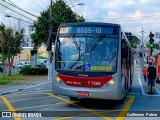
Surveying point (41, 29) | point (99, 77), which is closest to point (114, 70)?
point (99, 77)

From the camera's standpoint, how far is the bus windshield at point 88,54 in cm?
1260

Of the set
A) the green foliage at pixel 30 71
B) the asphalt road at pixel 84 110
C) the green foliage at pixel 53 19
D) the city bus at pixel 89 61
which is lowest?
the asphalt road at pixel 84 110

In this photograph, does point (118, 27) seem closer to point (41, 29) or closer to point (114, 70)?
point (114, 70)

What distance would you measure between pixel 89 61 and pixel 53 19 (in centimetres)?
3107

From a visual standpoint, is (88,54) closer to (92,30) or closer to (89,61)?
(89,61)

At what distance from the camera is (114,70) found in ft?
41.1

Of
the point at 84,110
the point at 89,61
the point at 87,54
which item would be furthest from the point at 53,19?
the point at 84,110

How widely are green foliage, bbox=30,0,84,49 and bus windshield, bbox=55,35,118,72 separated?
1180 inches

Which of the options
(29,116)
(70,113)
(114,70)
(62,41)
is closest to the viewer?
(29,116)

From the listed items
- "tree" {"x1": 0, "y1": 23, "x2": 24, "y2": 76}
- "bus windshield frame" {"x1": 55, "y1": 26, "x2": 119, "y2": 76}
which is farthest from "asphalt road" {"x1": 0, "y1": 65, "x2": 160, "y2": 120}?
"tree" {"x1": 0, "y1": 23, "x2": 24, "y2": 76}

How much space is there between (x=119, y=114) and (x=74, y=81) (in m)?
2.10

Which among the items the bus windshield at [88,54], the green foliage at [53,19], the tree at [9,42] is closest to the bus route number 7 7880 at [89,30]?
the bus windshield at [88,54]

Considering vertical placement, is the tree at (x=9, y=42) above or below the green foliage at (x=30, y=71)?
above

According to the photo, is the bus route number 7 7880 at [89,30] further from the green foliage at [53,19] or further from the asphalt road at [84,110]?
the green foliage at [53,19]
